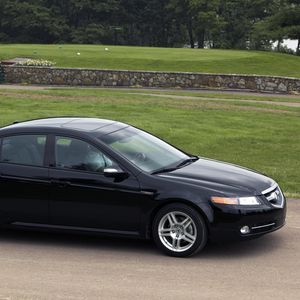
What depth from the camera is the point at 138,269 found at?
245 inches

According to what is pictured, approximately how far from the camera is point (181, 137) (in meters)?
15.4

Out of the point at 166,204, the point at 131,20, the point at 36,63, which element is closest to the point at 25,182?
the point at 166,204

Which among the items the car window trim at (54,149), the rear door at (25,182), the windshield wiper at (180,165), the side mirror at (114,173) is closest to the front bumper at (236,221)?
the windshield wiper at (180,165)

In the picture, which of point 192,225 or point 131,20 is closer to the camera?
point 192,225

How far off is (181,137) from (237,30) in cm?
7615

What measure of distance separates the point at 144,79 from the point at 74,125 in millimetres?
29784

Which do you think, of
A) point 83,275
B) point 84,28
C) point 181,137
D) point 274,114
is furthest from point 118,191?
point 84,28

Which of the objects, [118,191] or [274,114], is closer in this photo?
[118,191]

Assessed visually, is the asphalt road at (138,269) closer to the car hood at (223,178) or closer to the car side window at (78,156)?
the car hood at (223,178)

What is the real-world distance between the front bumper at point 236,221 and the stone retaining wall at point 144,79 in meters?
28.9

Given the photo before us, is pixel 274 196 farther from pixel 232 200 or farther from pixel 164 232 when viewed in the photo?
pixel 164 232

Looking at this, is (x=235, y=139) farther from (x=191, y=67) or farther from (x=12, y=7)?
(x=12, y=7)

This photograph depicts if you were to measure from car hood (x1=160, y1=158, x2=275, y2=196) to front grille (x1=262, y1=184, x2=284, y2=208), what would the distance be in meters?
0.05

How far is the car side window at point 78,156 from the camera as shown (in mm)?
6910
